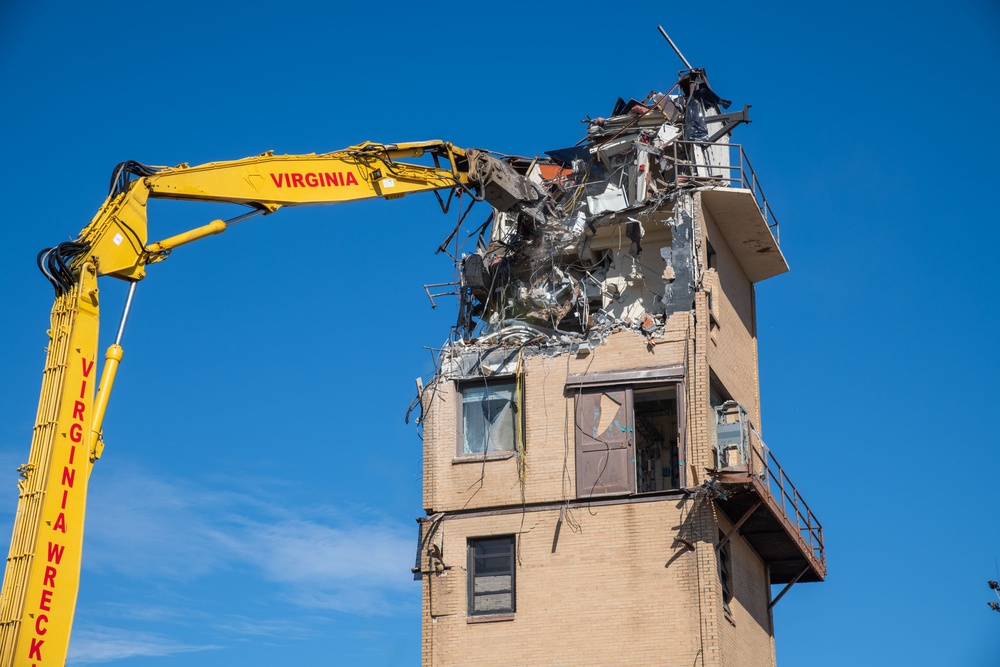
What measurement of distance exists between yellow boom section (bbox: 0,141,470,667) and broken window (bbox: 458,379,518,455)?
25.3 ft

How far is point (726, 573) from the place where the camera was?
31125 millimetres

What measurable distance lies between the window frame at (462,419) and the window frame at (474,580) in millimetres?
1764

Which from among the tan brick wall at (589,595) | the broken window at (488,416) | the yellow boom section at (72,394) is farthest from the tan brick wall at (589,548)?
the yellow boom section at (72,394)

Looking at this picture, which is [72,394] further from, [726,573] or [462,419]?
[726,573]

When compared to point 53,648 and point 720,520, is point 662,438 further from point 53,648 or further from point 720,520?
point 53,648

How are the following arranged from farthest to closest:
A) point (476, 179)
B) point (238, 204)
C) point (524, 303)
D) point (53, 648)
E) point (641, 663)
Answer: point (524, 303) < point (476, 179) < point (641, 663) < point (238, 204) < point (53, 648)

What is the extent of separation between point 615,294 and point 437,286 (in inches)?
166

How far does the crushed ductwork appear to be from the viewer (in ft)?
110

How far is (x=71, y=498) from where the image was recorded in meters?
19.9

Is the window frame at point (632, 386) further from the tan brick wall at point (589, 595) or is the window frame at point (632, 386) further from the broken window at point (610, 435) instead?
the tan brick wall at point (589, 595)

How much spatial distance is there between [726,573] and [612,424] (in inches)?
156

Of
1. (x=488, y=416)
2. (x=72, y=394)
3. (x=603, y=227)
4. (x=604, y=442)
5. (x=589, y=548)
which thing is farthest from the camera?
(x=603, y=227)

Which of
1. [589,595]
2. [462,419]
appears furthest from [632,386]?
[589,595]

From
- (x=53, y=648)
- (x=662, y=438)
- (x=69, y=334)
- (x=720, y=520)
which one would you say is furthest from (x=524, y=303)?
(x=53, y=648)
